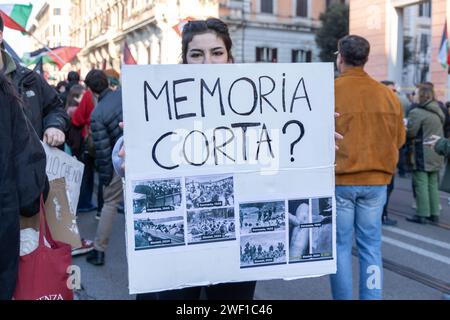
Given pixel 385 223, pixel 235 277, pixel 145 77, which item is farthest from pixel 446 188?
pixel 145 77

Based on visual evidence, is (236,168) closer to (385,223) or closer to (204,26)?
(204,26)

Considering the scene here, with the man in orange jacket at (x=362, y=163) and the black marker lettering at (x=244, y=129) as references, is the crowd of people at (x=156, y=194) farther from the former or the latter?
the man in orange jacket at (x=362, y=163)

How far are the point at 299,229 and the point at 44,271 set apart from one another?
113cm

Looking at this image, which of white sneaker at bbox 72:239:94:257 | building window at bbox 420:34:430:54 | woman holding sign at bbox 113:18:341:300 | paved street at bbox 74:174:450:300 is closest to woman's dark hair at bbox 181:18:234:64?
woman holding sign at bbox 113:18:341:300

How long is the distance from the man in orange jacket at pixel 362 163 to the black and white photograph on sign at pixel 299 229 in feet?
5.14

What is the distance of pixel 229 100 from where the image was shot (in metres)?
2.08

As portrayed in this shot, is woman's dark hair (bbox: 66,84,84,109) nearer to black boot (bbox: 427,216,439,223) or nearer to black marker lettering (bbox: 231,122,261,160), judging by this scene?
black boot (bbox: 427,216,439,223)

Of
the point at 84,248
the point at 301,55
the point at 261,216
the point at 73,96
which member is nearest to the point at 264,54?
the point at 301,55

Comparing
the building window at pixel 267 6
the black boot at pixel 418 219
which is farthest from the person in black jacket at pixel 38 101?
the building window at pixel 267 6

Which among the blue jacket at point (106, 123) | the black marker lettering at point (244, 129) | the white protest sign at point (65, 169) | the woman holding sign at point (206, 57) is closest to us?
the black marker lettering at point (244, 129)

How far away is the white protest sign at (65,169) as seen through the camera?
9.93 feet

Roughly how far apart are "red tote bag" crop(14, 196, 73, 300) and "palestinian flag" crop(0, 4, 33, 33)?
883 centimetres

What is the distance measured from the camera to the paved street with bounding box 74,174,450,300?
445 cm
